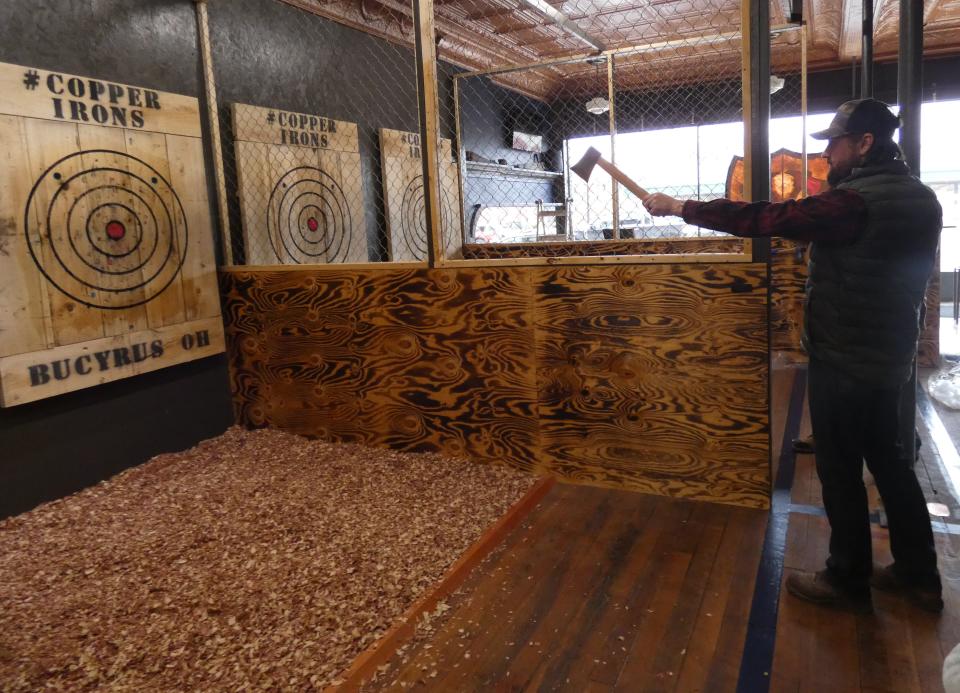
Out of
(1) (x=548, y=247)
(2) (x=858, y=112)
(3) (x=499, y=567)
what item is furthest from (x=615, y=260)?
(1) (x=548, y=247)

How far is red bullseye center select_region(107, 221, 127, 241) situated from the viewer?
3.26 metres

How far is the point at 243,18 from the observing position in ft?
Answer: 13.5

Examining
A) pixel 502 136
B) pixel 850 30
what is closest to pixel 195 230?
pixel 502 136

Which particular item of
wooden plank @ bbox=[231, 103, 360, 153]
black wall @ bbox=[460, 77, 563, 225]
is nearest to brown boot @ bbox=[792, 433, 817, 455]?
wooden plank @ bbox=[231, 103, 360, 153]

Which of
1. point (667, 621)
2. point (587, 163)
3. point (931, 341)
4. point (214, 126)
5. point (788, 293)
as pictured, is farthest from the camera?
point (788, 293)

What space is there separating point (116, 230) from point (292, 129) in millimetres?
1487

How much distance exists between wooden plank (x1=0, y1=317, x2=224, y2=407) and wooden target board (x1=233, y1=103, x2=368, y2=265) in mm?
657

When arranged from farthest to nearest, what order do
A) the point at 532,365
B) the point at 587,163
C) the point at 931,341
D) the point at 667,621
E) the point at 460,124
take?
the point at 460,124 → the point at 931,341 → the point at 532,365 → the point at 587,163 → the point at 667,621

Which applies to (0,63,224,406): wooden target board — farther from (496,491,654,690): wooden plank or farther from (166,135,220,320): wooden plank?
(496,491,654,690): wooden plank

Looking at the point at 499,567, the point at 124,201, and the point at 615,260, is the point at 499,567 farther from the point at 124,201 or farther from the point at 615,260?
the point at 124,201

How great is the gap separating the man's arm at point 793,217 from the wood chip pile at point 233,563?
140cm

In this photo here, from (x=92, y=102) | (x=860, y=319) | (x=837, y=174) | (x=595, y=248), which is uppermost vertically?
(x=92, y=102)

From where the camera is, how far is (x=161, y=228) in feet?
11.6

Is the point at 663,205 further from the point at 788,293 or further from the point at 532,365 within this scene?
the point at 788,293
